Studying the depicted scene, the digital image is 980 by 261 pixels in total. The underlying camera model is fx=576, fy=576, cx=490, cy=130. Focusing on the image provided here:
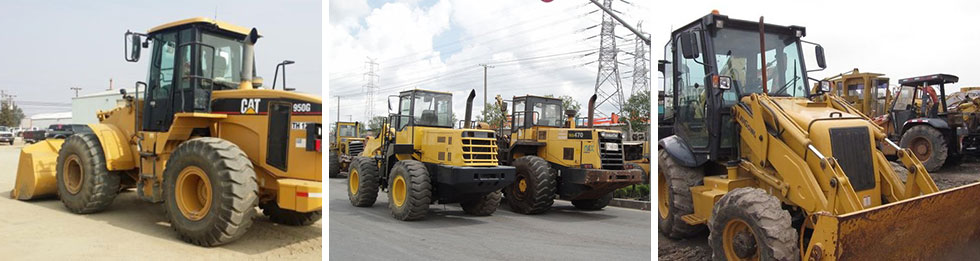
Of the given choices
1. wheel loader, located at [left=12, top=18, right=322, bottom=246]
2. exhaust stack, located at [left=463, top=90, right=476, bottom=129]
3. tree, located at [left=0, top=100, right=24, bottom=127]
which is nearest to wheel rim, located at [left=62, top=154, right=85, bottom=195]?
wheel loader, located at [left=12, top=18, right=322, bottom=246]

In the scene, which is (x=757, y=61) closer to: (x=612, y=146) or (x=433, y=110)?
(x=612, y=146)

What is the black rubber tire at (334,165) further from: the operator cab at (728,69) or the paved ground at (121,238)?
the operator cab at (728,69)

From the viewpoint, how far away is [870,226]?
3615 millimetres

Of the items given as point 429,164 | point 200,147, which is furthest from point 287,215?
point 429,164

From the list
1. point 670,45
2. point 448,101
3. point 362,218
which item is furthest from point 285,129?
point 670,45

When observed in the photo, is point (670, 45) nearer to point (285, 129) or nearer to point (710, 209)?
point (710, 209)

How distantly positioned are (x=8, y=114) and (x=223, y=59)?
145 feet

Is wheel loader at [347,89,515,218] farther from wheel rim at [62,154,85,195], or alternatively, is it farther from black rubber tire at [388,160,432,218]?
wheel rim at [62,154,85,195]

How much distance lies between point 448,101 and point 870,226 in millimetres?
6033

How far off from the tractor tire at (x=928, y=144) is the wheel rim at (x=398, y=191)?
952cm

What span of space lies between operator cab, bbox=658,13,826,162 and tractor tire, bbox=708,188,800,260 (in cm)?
117

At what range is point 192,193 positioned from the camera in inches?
223

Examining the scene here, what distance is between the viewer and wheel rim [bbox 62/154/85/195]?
7.11 metres

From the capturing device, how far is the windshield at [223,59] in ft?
20.9
